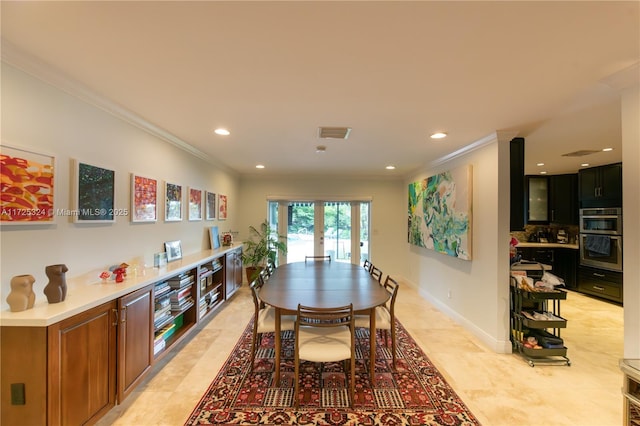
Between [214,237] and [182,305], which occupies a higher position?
[214,237]

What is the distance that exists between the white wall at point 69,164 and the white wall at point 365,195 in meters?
2.72

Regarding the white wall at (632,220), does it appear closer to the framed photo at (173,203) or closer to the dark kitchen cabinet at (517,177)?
the dark kitchen cabinet at (517,177)

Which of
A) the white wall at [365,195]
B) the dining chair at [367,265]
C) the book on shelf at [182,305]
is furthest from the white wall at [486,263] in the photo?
the book on shelf at [182,305]

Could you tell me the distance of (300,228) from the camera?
19.4ft

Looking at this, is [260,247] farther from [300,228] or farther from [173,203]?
[173,203]

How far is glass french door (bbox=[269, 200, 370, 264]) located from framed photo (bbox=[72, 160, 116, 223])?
3.76 metres

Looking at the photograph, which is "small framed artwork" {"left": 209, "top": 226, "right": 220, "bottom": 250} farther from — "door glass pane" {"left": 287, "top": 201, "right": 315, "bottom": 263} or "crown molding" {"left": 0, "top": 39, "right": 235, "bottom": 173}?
"door glass pane" {"left": 287, "top": 201, "right": 315, "bottom": 263}

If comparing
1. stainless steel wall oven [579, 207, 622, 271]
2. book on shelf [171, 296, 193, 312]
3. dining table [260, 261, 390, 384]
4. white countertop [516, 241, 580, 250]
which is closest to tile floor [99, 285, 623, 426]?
book on shelf [171, 296, 193, 312]

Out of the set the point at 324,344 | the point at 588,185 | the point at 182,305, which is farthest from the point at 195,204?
the point at 588,185

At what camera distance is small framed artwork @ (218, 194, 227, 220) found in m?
4.57

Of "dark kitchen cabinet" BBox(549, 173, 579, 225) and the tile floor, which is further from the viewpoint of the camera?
"dark kitchen cabinet" BBox(549, 173, 579, 225)

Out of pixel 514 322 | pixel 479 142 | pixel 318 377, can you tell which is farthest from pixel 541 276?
pixel 318 377

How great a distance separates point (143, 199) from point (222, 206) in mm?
2123

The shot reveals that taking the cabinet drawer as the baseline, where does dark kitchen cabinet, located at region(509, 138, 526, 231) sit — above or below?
above
